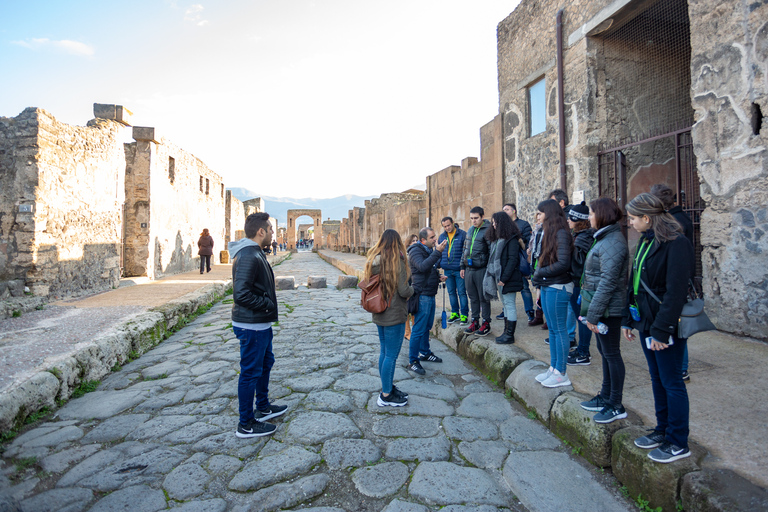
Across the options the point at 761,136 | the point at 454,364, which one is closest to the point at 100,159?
the point at 454,364

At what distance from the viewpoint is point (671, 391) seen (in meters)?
2.08

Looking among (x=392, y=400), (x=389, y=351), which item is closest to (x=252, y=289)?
(x=389, y=351)

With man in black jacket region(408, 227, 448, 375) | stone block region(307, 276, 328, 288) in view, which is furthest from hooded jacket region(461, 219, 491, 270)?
stone block region(307, 276, 328, 288)

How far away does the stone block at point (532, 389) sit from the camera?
3.00m

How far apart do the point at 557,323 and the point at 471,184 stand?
661 cm

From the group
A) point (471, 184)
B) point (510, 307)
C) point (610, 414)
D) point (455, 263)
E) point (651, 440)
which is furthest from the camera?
point (471, 184)

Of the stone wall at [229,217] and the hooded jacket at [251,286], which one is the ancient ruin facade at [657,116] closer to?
the hooded jacket at [251,286]

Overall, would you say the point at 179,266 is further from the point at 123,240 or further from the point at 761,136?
the point at 761,136

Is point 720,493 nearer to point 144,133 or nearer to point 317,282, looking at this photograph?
point 317,282

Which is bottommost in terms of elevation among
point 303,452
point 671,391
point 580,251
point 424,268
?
point 303,452

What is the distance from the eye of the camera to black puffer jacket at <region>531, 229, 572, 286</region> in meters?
3.33

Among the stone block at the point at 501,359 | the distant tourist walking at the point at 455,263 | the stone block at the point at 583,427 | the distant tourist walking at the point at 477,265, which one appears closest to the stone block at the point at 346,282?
the distant tourist walking at the point at 455,263

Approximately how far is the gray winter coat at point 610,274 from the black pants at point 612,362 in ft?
0.25

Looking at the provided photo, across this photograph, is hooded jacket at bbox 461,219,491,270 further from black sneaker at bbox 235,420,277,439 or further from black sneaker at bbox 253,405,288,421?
black sneaker at bbox 235,420,277,439
